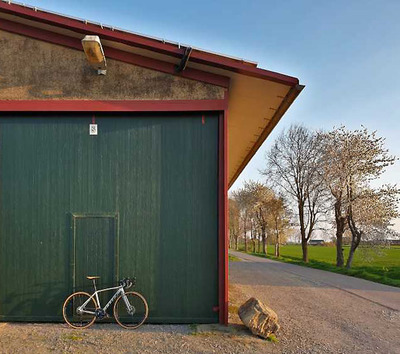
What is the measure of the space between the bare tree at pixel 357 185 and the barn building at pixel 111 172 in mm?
16011

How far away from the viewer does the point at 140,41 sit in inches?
229

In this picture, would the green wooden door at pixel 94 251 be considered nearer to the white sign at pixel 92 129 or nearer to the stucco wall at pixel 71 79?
the white sign at pixel 92 129

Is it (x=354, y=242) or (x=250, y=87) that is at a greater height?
(x=250, y=87)

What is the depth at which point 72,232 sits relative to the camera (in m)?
6.11

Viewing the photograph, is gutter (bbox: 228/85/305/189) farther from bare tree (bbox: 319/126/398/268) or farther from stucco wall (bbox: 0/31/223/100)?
bare tree (bbox: 319/126/398/268)

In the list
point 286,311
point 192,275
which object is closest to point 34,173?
point 192,275

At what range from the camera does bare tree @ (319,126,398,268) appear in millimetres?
20203

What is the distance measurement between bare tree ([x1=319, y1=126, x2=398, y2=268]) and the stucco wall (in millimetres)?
16686

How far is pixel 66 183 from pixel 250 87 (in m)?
3.62

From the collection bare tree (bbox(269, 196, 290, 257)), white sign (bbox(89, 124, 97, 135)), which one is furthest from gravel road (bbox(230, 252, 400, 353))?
bare tree (bbox(269, 196, 290, 257))

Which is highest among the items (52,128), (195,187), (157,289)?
(52,128)

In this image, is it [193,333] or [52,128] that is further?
[52,128]

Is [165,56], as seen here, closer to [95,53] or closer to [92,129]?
[95,53]

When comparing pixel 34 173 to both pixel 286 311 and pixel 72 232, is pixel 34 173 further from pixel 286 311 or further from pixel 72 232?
pixel 286 311
